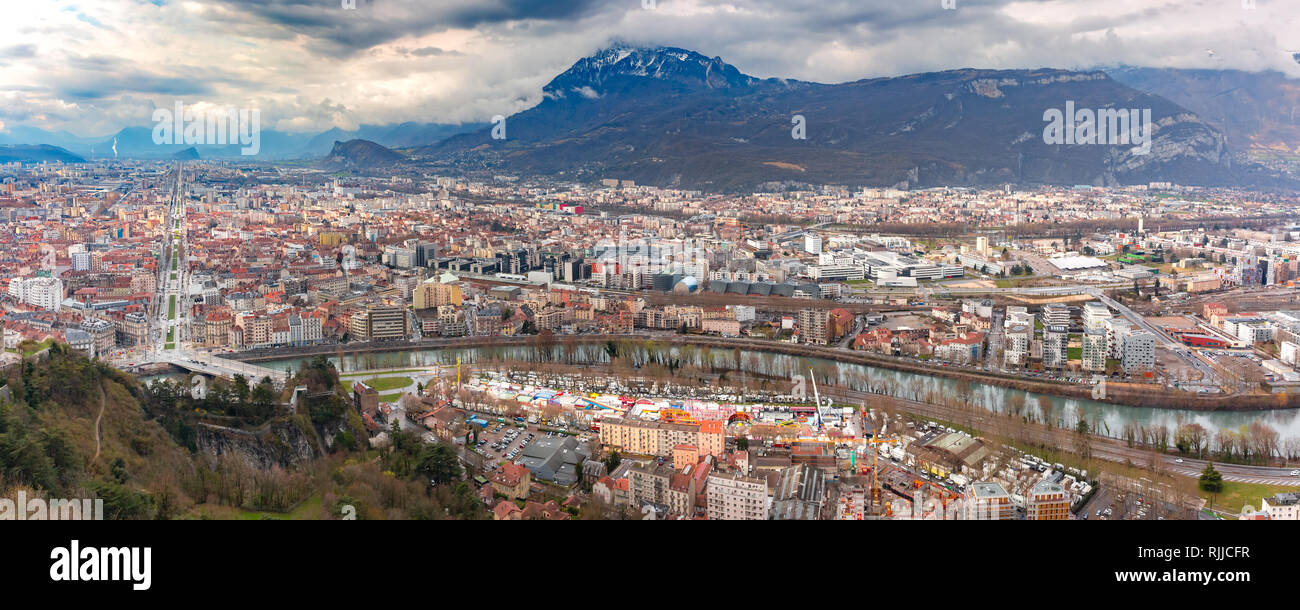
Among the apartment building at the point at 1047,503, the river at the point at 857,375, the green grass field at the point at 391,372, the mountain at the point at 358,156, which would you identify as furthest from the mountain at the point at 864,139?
the apartment building at the point at 1047,503

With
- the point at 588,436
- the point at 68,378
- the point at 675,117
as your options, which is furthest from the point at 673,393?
the point at 675,117

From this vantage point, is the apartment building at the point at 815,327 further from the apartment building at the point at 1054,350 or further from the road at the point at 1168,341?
the road at the point at 1168,341

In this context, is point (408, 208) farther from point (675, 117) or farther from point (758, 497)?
point (675, 117)

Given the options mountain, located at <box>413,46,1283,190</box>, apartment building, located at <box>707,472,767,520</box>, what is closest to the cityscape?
apartment building, located at <box>707,472,767,520</box>

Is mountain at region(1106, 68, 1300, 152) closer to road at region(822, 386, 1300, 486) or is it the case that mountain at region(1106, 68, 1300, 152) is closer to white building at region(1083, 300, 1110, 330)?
white building at region(1083, 300, 1110, 330)

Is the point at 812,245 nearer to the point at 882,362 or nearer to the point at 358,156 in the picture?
the point at 882,362
